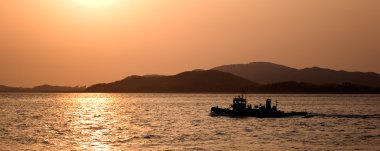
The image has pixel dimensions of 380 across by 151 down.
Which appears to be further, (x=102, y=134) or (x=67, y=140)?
(x=102, y=134)

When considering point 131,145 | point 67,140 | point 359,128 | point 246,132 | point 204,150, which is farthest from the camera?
point 359,128

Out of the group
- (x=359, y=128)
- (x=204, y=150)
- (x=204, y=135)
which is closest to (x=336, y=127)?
(x=359, y=128)

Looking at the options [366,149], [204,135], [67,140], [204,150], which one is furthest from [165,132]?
[366,149]

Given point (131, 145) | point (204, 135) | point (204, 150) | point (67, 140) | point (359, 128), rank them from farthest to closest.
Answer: point (359, 128) → point (204, 135) → point (67, 140) → point (131, 145) → point (204, 150)

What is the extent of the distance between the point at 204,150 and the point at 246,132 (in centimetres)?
2313

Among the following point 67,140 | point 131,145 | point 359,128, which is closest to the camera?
point 131,145

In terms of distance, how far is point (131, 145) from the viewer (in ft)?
220

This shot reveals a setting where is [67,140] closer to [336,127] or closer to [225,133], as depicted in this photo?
[225,133]

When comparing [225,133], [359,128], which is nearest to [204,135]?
[225,133]

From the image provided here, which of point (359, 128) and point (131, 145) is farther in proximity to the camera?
point (359, 128)

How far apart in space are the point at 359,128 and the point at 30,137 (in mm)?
45511

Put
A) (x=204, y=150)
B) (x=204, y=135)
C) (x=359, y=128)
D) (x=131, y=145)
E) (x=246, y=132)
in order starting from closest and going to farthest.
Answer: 1. (x=204, y=150)
2. (x=131, y=145)
3. (x=204, y=135)
4. (x=246, y=132)
5. (x=359, y=128)

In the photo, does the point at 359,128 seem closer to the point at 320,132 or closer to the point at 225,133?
the point at 320,132

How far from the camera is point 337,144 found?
69.6 m
